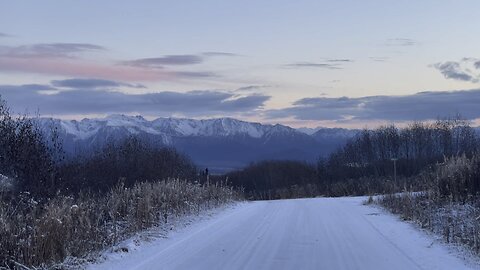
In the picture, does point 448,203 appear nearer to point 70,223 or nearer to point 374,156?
point 70,223

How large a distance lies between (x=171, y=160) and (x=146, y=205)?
42.2 metres

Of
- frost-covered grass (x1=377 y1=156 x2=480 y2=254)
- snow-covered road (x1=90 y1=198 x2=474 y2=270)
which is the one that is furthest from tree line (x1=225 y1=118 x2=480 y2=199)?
snow-covered road (x1=90 y1=198 x2=474 y2=270)

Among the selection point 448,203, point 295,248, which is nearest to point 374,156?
point 448,203

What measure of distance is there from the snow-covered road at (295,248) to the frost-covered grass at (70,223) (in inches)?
32.3

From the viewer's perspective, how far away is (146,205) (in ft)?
57.2

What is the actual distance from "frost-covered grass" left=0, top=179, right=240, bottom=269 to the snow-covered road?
32.3 inches

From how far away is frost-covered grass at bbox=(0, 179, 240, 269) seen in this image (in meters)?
10.5

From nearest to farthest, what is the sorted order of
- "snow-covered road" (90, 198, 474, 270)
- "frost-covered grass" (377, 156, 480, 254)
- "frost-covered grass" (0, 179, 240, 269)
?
"frost-covered grass" (0, 179, 240, 269), "snow-covered road" (90, 198, 474, 270), "frost-covered grass" (377, 156, 480, 254)

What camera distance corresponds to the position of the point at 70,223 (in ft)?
40.0

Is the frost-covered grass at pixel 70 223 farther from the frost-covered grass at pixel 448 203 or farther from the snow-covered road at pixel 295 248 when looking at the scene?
the frost-covered grass at pixel 448 203

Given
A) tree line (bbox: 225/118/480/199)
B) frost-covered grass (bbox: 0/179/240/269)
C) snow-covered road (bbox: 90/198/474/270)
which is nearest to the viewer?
frost-covered grass (bbox: 0/179/240/269)

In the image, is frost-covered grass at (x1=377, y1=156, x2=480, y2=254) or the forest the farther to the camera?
frost-covered grass at (x1=377, y1=156, x2=480, y2=254)

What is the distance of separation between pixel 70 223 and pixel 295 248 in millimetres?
5049

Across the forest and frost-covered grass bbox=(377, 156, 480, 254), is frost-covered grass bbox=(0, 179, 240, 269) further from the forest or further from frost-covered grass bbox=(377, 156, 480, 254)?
frost-covered grass bbox=(377, 156, 480, 254)
